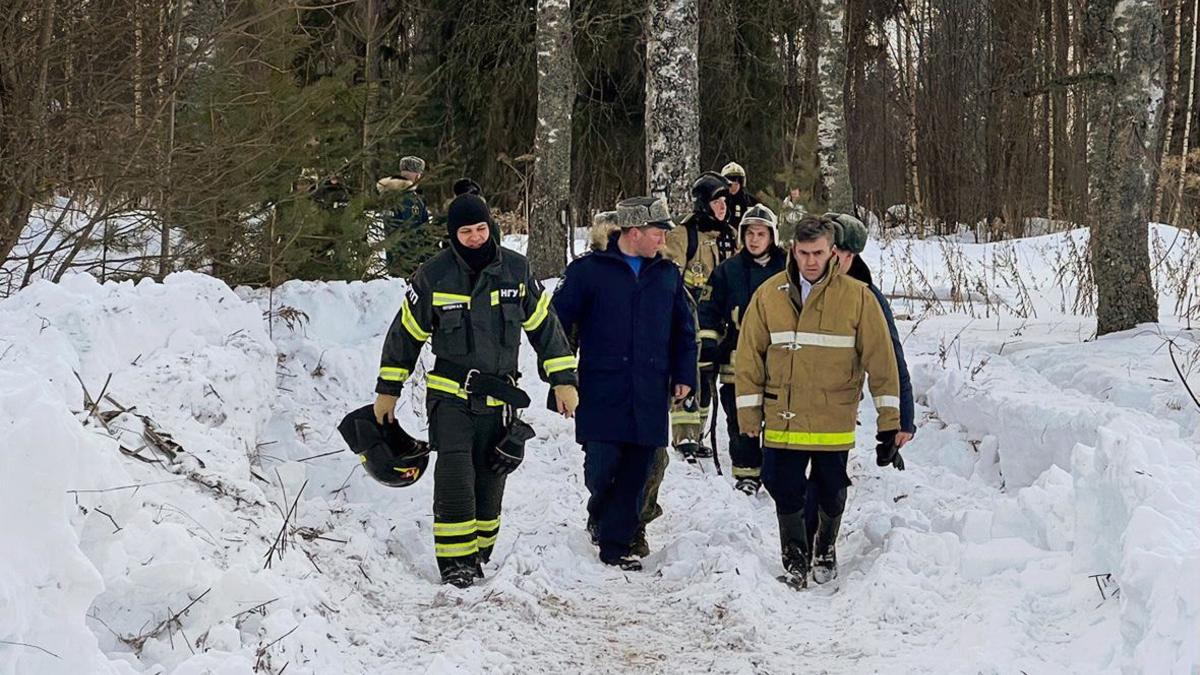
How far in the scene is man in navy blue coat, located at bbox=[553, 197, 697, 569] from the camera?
6270 millimetres

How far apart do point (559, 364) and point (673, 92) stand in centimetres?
605

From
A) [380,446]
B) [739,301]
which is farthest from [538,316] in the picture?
[739,301]

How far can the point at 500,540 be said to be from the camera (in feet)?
21.1

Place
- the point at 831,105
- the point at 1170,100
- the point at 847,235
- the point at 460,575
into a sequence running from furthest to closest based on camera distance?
the point at 1170,100, the point at 831,105, the point at 847,235, the point at 460,575

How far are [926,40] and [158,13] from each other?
24860 mm

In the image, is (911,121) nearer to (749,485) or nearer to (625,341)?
(749,485)

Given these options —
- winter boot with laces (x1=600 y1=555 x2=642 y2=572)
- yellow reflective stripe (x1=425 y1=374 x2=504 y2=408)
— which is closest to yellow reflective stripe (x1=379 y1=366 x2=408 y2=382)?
yellow reflective stripe (x1=425 y1=374 x2=504 y2=408)

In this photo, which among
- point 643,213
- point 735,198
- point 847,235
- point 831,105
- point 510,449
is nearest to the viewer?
point 510,449

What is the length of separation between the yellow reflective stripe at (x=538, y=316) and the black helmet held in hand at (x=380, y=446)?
843 mm

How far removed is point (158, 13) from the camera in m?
7.95

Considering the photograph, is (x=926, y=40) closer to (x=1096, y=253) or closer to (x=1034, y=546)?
(x=1096, y=253)

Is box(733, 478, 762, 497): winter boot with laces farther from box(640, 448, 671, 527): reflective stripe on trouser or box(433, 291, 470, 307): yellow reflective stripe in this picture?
box(433, 291, 470, 307): yellow reflective stripe

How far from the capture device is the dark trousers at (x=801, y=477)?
5.75 meters

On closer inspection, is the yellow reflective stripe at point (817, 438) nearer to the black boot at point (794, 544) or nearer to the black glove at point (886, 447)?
the black glove at point (886, 447)
